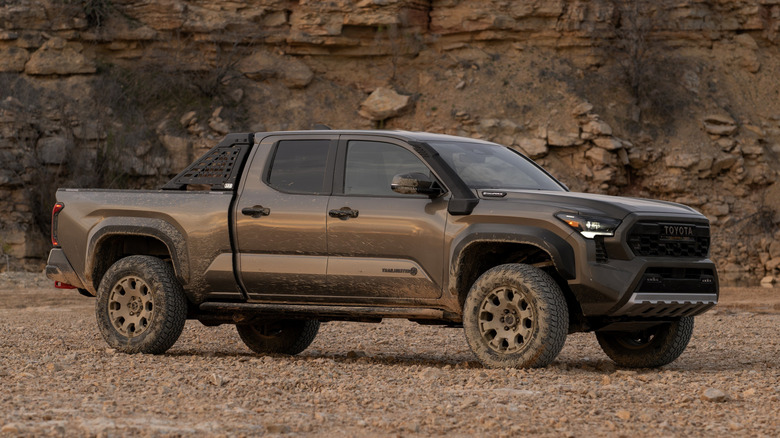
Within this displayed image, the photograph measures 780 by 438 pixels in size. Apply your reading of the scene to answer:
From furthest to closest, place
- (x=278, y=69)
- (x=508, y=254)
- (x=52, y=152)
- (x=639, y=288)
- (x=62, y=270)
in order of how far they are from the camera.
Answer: (x=278, y=69) < (x=52, y=152) < (x=62, y=270) < (x=508, y=254) < (x=639, y=288)

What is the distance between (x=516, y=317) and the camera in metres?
8.73

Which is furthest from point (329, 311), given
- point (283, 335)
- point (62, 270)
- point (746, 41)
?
point (746, 41)

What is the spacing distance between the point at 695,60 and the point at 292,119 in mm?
10410

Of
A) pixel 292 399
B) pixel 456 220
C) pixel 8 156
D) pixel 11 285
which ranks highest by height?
pixel 456 220

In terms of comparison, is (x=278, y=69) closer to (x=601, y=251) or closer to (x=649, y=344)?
(x=649, y=344)

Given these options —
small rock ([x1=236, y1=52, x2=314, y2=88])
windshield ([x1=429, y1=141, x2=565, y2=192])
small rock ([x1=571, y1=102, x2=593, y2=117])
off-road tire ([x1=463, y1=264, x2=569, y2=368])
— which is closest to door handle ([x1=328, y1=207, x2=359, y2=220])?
windshield ([x1=429, y1=141, x2=565, y2=192])

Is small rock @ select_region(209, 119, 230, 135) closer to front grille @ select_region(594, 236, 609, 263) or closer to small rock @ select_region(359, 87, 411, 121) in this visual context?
small rock @ select_region(359, 87, 411, 121)

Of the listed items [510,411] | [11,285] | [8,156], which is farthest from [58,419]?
[8,156]

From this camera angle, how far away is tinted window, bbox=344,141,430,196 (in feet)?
30.8

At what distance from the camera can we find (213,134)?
28.8 m

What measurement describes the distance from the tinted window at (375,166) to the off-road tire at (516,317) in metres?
1.13

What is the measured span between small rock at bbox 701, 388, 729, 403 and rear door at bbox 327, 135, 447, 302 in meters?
2.35

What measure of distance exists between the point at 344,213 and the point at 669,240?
2524 mm

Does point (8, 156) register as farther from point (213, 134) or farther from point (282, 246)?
point (282, 246)
